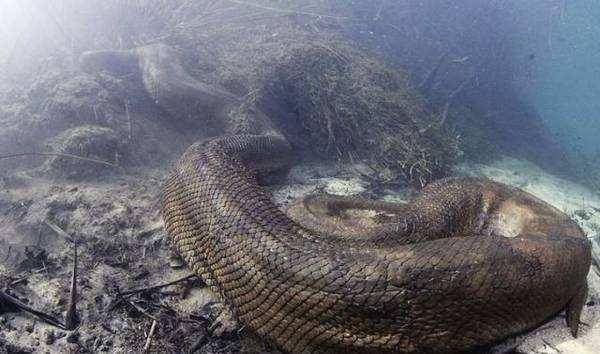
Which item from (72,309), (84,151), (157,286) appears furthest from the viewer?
(84,151)

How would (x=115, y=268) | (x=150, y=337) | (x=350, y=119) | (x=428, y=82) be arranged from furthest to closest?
(x=428, y=82) < (x=350, y=119) < (x=115, y=268) < (x=150, y=337)

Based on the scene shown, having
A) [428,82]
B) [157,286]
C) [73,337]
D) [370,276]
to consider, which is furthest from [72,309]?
[428,82]

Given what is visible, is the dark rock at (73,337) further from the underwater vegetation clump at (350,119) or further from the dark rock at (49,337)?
the underwater vegetation clump at (350,119)

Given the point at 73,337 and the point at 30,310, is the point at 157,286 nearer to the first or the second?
the point at 73,337

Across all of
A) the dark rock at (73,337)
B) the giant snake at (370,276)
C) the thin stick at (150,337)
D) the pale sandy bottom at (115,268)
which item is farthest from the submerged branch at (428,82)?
the dark rock at (73,337)

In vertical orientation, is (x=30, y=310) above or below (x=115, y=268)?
above

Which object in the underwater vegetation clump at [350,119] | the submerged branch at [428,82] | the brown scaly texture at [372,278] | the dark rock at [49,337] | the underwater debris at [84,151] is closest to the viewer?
the brown scaly texture at [372,278]

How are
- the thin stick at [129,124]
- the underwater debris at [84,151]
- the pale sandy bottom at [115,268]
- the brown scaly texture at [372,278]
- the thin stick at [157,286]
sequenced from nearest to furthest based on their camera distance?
the brown scaly texture at [372,278], the pale sandy bottom at [115,268], the thin stick at [157,286], the underwater debris at [84,151], the thin stick at [129,124]
